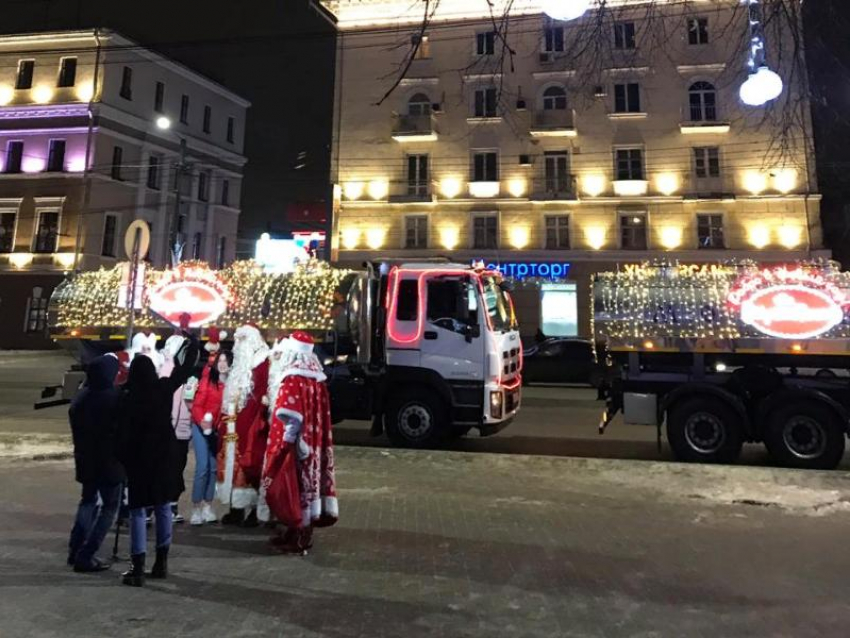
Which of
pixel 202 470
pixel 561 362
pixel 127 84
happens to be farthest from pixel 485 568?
pixel 127 84

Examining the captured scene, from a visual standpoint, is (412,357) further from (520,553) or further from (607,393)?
Answer: (520,553)

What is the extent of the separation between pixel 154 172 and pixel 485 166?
23.8m

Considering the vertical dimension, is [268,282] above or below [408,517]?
above

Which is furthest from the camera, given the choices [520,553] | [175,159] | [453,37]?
[175,159]

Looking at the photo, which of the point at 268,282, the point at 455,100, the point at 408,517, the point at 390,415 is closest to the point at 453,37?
the point at 455,100

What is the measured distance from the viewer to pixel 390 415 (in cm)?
985

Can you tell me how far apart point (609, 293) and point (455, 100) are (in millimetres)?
25789

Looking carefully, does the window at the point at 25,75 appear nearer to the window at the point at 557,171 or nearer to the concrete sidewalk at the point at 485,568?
the window at the point at 557,171

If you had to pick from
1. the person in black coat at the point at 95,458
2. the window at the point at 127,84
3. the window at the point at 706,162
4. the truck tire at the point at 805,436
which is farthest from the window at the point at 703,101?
the window at the point at 127,84

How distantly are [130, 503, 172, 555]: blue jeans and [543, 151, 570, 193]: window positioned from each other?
29.1 m

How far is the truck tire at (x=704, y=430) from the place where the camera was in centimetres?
888

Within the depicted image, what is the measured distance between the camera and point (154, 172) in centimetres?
4012

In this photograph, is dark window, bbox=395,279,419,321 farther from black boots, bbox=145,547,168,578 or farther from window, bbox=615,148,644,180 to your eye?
window, bbox=615,148,644,180

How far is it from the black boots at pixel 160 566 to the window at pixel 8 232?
40.5 meters
